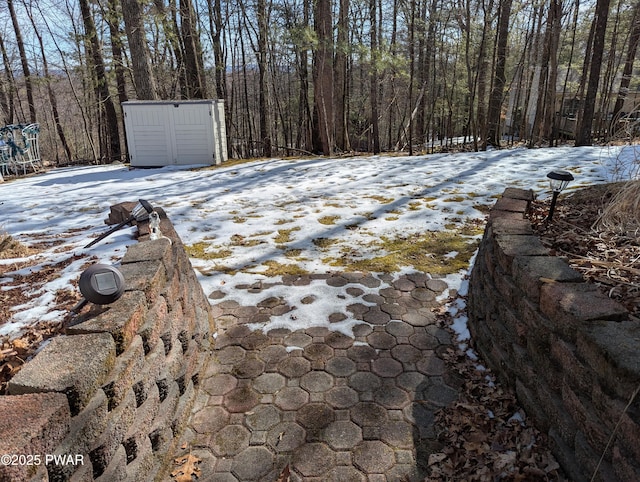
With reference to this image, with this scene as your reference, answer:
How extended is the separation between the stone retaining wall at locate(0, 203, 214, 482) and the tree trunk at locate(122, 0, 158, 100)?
26.8 ft

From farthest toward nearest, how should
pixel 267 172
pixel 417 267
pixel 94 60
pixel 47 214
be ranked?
pixel 94 60 < pixel 267 172 < pixel 47 214 < pixel 417 267

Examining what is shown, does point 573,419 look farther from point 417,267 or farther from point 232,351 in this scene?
point 417,267

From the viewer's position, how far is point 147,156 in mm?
8773

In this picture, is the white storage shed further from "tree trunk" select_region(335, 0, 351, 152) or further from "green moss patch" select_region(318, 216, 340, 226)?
"green moss patch" select_region(318, 216, 340, 226)

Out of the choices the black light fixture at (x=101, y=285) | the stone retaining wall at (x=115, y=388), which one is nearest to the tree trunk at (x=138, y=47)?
the stone retaining wall at (x=115, y=388)

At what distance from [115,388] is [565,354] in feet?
5.67

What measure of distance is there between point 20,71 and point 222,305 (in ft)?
56.6

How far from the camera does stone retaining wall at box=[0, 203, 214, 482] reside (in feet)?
3.49

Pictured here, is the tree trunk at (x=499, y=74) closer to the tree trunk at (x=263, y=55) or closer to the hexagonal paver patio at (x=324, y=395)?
the tree trunk at (x=263, y=55)

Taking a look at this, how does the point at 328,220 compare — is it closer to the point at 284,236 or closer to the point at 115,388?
the point at 284,236

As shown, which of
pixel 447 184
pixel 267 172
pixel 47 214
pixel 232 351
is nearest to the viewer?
pixel 232 351

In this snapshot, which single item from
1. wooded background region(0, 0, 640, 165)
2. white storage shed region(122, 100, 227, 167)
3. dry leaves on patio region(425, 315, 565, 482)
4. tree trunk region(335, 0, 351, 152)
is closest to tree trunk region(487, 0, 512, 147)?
wooded background region(0, 0, 640, 165)

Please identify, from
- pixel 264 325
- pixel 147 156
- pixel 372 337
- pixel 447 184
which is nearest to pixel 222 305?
pixel 264 325

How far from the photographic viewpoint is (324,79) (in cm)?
955
